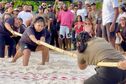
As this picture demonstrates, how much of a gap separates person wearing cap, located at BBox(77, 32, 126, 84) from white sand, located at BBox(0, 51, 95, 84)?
68.5 inches

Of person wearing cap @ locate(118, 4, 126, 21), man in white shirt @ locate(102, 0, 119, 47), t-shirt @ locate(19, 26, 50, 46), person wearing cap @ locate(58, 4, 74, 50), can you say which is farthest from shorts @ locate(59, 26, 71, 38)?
man in white shirt @ locate(102, 0, 119, 47)

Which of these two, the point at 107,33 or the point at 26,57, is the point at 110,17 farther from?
the point at 26,57

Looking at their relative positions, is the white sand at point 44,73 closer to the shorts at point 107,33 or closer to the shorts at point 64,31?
the shorts at point 107,33

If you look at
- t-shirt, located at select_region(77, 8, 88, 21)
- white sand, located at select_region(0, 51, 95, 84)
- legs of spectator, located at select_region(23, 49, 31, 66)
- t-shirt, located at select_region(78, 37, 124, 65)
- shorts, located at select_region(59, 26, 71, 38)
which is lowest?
white sand, located at select_region(0, 51, 95, 84)

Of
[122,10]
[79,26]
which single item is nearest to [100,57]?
[122,10]

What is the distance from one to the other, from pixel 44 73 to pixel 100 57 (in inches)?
128

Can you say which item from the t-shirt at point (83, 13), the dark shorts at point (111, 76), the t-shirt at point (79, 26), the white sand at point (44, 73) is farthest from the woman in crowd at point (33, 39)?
the t-shirt at point (83, 13)

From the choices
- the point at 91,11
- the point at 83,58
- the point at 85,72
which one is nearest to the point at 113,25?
the point at 85,72

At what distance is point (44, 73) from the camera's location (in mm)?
9289

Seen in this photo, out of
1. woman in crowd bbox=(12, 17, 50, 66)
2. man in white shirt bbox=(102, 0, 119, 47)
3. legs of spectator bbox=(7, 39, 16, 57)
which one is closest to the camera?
man in white shirt bbox=(102, 0, 119, 47)

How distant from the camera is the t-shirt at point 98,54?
6152 mm

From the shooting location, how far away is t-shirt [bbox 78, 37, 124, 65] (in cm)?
615

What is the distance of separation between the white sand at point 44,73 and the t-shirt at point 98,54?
1.74 meters

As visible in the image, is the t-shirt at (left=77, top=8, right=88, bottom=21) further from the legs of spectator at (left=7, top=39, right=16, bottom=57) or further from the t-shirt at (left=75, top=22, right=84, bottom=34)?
the legs of spectator at (left=7, top=39, right=16, bottom=57)
